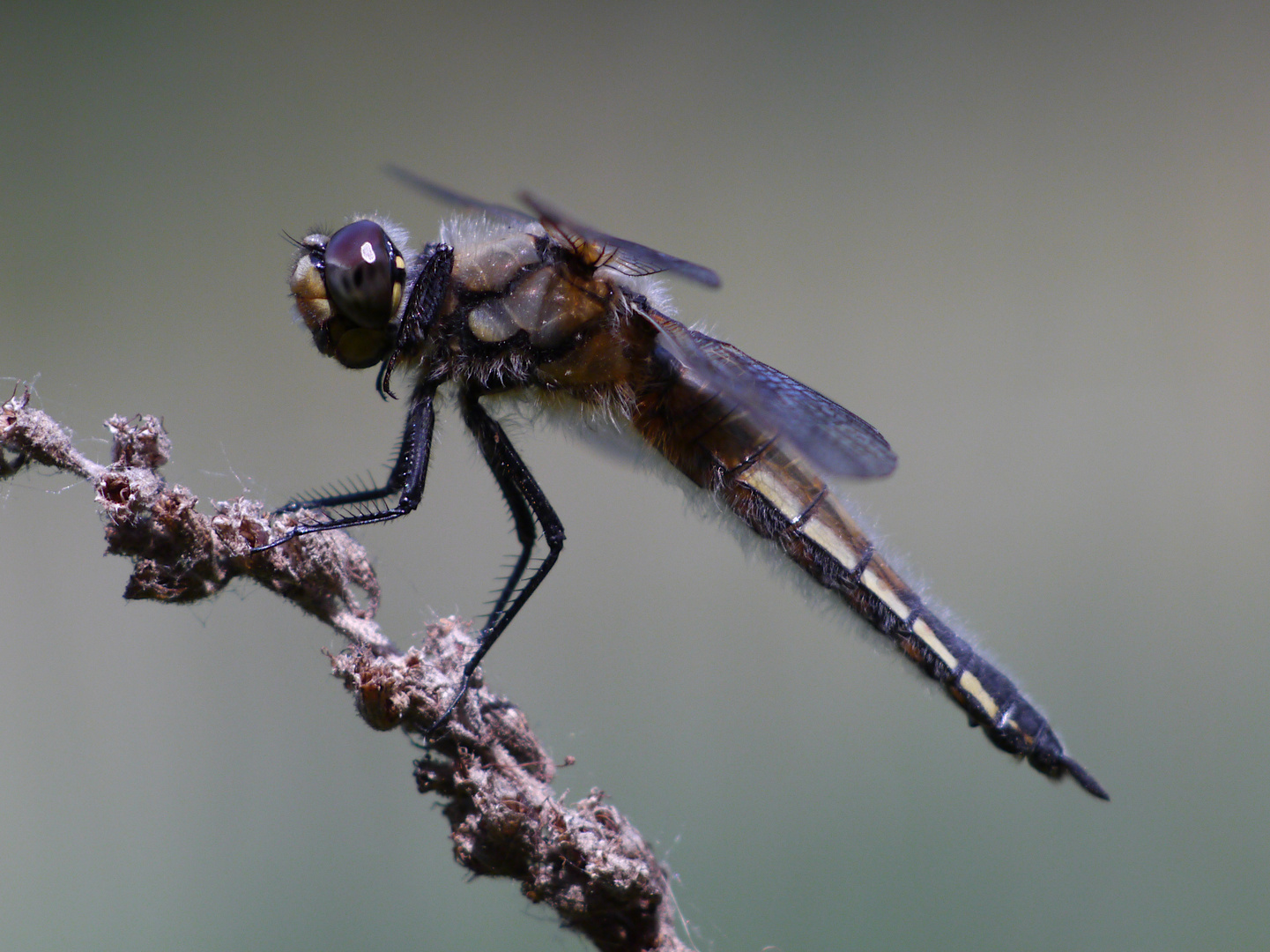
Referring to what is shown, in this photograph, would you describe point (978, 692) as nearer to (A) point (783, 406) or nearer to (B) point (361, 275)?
(A) point (783, 406)

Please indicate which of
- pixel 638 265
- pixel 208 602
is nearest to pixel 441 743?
pixel 208 602

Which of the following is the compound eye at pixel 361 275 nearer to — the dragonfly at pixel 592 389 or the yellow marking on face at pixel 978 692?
the dragonfly at pixel 592 389

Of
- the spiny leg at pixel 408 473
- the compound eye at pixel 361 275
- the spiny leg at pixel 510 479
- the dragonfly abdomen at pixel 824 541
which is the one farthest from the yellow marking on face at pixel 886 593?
the compound eye at pixel 361 275

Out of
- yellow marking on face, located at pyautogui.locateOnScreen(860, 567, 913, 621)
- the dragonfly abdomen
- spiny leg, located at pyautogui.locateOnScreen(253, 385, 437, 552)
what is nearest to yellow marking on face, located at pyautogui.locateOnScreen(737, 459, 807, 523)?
the dragonfly abdomen

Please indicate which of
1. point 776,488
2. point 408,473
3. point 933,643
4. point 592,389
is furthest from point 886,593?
point 408,473

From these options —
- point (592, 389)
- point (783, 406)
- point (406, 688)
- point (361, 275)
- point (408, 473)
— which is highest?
point (783, 406)

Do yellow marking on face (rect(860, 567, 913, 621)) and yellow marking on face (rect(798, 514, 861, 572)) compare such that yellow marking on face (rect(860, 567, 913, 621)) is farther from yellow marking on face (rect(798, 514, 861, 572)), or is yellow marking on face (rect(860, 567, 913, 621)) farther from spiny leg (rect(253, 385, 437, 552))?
spiny leg (rect(253, 385, 437, 552))
